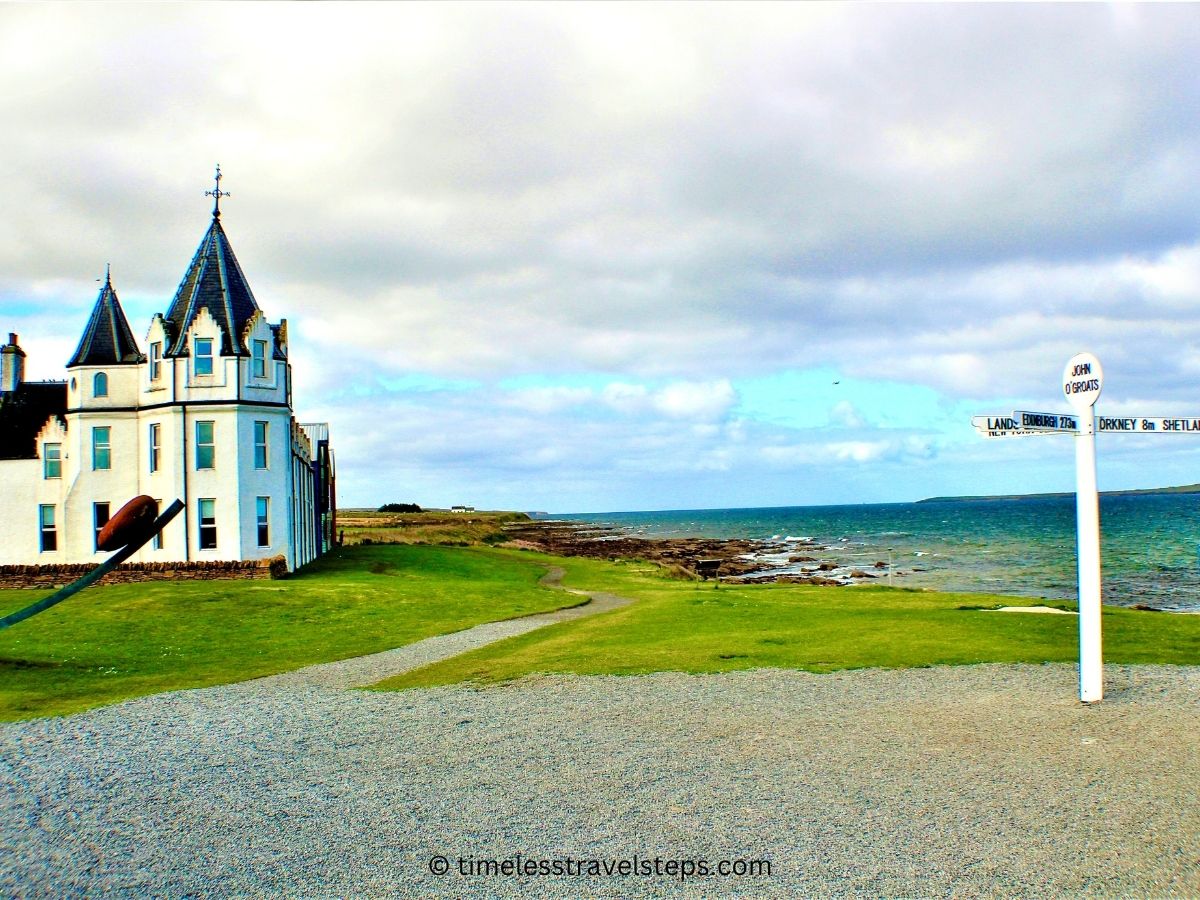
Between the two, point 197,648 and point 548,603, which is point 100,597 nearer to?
point 197,648

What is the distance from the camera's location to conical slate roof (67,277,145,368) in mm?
40812

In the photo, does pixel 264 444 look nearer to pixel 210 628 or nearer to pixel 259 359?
pixel 259 359

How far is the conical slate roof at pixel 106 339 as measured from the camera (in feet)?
134

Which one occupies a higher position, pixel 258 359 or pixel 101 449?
pixel 258 359

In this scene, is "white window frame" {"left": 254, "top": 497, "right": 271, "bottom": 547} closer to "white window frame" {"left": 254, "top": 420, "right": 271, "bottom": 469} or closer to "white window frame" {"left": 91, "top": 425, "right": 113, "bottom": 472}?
"white window frame" {"left": 254, "top": 420, "right": 271, "bottom": 469}

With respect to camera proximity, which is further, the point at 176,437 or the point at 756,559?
the point at 756,559

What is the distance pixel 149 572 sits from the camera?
36.6 metres

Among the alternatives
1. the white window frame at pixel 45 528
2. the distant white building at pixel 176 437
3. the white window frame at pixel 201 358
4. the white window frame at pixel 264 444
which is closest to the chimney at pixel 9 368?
the distant white building at pixel 176 437

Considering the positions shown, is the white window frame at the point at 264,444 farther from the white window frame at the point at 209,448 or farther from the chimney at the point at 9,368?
the chimney at the point at 9,368

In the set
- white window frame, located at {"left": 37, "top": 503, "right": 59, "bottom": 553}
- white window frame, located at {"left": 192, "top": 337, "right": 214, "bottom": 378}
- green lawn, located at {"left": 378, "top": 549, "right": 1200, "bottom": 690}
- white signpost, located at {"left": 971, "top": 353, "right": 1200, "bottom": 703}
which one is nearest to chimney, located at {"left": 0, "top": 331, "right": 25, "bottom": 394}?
white window frame, located at {"left": 37, "top": 503, "right": 59, "bottom": 553}

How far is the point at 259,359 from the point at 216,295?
10.8 ft

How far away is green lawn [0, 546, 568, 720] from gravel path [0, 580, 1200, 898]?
4288 millimetres

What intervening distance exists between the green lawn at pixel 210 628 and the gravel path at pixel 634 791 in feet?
14.1

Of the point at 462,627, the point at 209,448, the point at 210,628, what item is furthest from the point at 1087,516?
the point at 209,448
